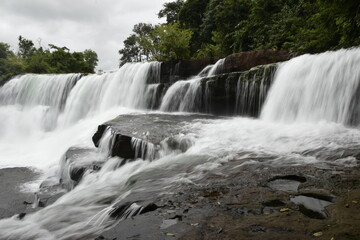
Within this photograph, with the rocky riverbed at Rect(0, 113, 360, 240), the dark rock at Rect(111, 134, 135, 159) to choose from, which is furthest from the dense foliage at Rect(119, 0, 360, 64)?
the dark rock at Rect(111, 134, 135, 159)

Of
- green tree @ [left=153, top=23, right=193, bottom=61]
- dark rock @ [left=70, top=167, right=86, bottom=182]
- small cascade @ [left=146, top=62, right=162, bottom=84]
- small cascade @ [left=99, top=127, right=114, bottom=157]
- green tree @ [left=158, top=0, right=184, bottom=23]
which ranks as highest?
green tree @ [left=158, top=0, right=184, bottom=23]

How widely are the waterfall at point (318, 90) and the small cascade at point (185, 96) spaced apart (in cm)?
283

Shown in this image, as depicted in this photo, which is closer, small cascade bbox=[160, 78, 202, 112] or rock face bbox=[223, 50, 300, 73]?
rock face bbox=[223, 50, 300, 73]

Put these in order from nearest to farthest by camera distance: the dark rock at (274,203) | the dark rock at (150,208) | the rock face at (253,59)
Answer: the dark rock at (274,203), the dark rock at (150,208), the rock face at (253,59)

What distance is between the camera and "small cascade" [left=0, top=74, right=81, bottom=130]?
54.0ft

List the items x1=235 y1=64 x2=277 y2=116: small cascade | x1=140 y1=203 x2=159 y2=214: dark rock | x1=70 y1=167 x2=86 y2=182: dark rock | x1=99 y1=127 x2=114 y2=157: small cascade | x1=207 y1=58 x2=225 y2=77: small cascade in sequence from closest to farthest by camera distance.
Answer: x1=140 y1=203 x2=159 y2=214: dark rock < x1=70 y1=167 x2=86 y2=182: dark rock < x1=99 y1=127 x2=114 y2=157: small cascade < x1=235 y1=64 x2=277 y2=116: small cascade < x1=207 y1=58 x2=225 y2=77: small cascade

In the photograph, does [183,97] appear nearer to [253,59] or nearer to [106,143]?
[253,59]

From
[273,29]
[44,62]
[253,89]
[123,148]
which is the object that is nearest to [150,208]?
[123,148]

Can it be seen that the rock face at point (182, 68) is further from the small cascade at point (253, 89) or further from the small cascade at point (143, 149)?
the small cascade at point (143, 149)

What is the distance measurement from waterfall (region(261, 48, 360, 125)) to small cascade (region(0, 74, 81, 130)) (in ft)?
42.8

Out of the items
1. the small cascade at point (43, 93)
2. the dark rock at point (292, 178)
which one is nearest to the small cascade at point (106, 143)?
the dark rock at point (292, 178)

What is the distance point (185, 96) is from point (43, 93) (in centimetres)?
1159

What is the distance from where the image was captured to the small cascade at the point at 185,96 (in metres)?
10.3

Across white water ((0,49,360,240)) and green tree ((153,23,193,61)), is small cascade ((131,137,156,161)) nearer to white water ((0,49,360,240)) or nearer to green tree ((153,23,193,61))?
white water ((0,49,360,240))
